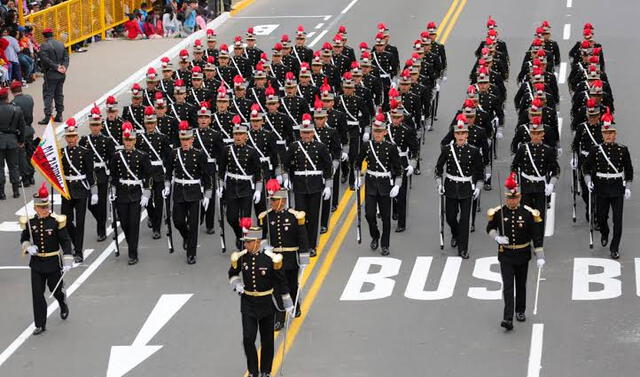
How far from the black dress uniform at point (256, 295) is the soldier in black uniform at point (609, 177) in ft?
22.0

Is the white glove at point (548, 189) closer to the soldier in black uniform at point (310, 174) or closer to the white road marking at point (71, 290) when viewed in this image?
the soldier in black uniform at point (310, 174)

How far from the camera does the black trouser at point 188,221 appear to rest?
23.2 m

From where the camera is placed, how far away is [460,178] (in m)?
23.1

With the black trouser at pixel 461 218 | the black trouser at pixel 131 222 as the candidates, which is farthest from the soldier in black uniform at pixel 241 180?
the black trouser at pixel 461 218

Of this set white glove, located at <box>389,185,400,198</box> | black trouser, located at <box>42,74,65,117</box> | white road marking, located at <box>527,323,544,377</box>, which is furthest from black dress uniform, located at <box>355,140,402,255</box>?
black trouser, located at <box>42,74,65,117</box>

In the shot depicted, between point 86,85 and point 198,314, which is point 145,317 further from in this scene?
point 86,85

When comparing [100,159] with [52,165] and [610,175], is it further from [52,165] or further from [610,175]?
[610,175]

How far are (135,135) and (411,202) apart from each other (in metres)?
5.03

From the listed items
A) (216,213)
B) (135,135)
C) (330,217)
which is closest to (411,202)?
(330,217)

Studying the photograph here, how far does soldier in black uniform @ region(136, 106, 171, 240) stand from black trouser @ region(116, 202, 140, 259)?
0.83 m

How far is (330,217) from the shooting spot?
25.5 meters

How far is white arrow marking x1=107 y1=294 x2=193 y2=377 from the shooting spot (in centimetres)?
1916

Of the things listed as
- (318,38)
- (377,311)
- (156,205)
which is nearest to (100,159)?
(156,205)

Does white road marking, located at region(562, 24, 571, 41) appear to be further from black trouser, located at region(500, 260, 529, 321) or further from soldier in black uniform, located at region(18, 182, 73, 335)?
soldier in black uniform, located at region(18, 182, 73, 335)
